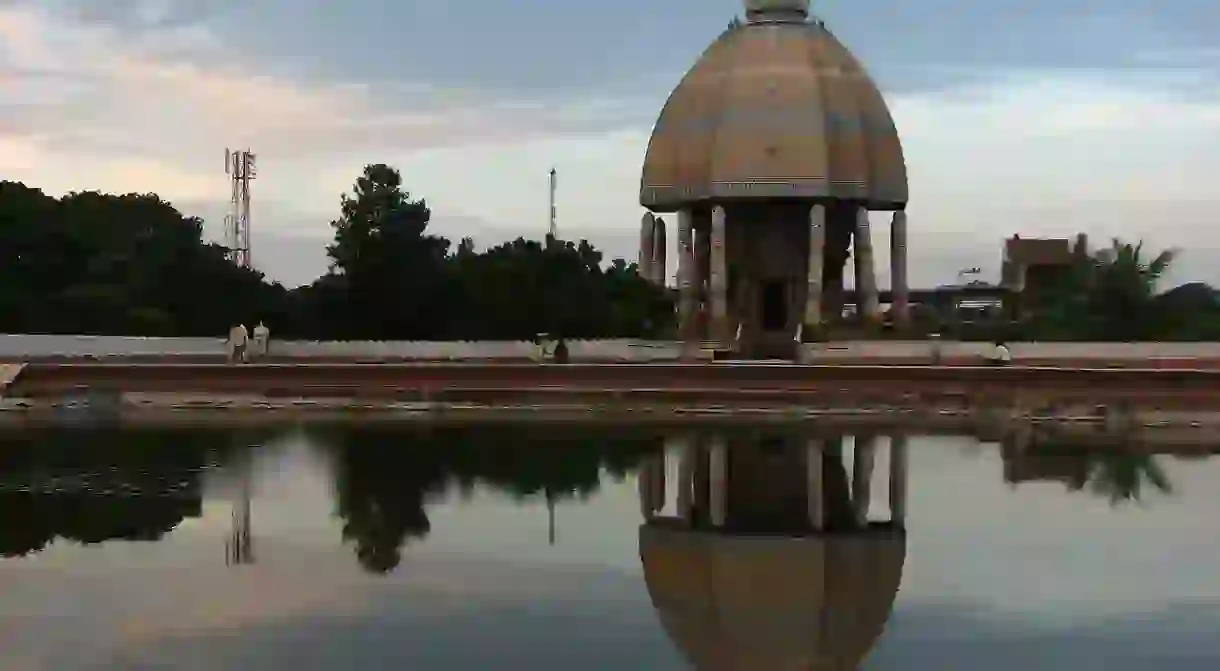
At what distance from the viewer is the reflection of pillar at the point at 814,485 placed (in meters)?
12.1

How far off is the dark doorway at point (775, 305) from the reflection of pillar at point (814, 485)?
911 inches

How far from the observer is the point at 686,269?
41.0 m

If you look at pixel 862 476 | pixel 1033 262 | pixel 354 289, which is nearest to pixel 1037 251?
pixel 1033 262

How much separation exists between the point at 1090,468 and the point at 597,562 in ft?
24.8

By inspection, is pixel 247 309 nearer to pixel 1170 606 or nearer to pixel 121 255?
pixel 121 255

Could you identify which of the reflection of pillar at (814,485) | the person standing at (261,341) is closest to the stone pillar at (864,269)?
the person standing at (261,341)

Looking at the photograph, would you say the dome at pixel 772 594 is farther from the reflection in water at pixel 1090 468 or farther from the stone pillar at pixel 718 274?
the stone pillar at pixel 718 274

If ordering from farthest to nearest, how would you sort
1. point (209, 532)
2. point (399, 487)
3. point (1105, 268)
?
point (1105, 268), point (399, 487), point (209, 532)

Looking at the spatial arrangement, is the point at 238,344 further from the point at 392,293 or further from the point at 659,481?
the point at 659,481

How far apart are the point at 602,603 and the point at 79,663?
3039mm

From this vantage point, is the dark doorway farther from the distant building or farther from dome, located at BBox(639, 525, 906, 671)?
dome, located at BBox(639, 525, 906, 671)

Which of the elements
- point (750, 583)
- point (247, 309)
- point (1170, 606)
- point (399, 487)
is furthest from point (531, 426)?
point (247, 309)

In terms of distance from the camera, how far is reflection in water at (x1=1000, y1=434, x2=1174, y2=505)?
14.4 meters

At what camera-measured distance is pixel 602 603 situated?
9.17 metres
